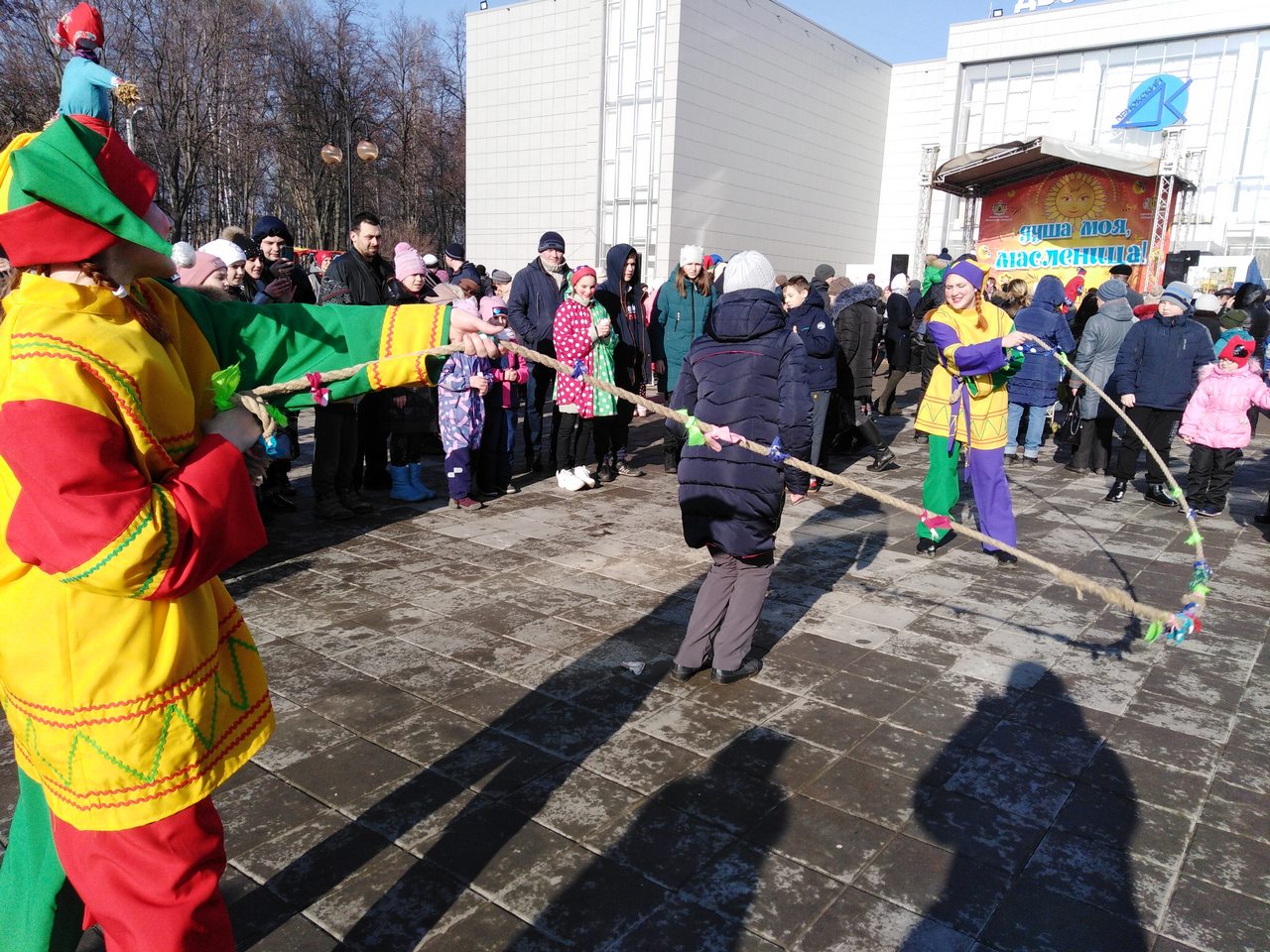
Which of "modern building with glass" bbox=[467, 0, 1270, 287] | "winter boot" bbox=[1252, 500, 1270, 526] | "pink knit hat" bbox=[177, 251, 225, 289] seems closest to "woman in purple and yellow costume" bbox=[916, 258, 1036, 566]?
"winter boot" bbox=[1252, 500, 1270, 526]

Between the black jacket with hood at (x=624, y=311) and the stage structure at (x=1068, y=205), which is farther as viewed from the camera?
the stage structure at (x=1068, y=205)

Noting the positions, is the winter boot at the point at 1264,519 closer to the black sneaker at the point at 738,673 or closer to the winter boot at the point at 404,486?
the black sneaker at the point at 738,673

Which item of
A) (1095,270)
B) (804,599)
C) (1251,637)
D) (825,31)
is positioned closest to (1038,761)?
(804,599)

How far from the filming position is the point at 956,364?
574 centimetres

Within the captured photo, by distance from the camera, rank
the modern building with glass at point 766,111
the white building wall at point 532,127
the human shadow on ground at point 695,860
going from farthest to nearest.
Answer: the white building wall at point 532,127
the modern building with glass at point 766,111
the human shadow on ground at point 695,860

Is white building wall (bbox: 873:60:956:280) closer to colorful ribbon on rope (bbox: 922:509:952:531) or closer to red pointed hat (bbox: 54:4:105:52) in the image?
colorful ribbon on rope (bbox: 922:509:952:531)

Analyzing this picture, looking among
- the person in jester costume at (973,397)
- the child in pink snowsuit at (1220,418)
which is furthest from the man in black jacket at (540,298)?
the child in pink snowsuit at (1220,418)

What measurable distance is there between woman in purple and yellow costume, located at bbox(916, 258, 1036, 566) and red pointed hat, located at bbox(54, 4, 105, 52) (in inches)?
191

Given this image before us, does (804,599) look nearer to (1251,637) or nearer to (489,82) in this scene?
(1251,637)

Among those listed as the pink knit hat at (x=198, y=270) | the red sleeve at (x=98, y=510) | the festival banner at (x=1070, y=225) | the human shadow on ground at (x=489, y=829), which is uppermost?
the festival banner at (x=1070, y=225)

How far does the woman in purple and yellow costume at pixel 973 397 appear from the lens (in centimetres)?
571

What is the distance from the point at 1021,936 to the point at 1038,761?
114 centimetres

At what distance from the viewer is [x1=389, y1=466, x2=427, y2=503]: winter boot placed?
741 centimetres

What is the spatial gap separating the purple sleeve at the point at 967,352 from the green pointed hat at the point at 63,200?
5029mm
